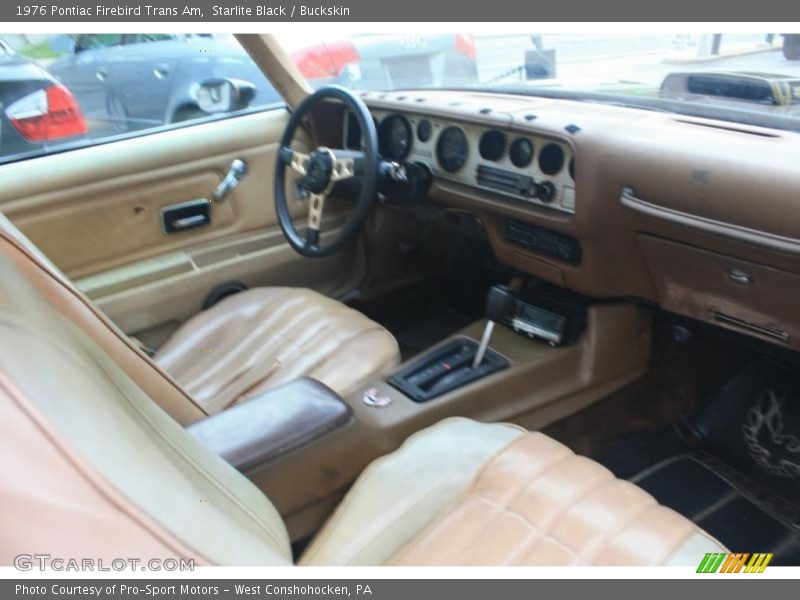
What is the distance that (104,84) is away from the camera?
2148mm

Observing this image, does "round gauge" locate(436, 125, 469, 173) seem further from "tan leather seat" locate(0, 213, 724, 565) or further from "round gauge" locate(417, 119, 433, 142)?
"tan leather seat" locate(0, 213, 724, 565)

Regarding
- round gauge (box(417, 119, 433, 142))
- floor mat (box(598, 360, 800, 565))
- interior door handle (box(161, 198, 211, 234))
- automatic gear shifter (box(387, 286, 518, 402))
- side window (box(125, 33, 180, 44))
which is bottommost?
floor mat (box(598, 360, 800, 565))

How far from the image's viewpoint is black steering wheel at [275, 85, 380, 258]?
1.80 metres

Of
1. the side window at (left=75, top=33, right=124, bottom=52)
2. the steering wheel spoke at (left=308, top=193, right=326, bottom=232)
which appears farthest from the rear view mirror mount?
the steering wheel spoke at (left=308, top=193, right=326, bottom=232)

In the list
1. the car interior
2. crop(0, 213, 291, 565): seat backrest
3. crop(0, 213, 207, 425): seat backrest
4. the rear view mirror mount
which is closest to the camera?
crop(0, 213, 291, 565): seat backrest

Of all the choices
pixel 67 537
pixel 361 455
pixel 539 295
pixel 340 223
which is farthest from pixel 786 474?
pixel 67 537

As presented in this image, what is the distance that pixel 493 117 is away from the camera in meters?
1.79

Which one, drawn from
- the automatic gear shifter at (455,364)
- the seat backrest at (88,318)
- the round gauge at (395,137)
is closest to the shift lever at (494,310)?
the automatic gear shifter at (455,364)

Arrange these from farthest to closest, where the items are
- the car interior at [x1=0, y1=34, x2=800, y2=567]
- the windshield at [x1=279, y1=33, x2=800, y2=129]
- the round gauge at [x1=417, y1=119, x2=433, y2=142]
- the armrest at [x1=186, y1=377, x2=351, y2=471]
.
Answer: the round gauge at [x1=417, y1=119, x2=433, y2=142] → the windshield at [x1=279, y1=33, x2=800, y2=129] → the armrest at [x1=186, y1=377, x2=351, y2=471] → the car interior at [x1=0, y1=34, x2=800, y2=567]

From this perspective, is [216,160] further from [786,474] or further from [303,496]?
[786,474]

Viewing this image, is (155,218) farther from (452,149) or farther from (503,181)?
(503,181)

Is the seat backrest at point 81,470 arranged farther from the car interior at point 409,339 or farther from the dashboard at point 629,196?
the dashboard at point 629,196

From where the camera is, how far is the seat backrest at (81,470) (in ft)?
1.71

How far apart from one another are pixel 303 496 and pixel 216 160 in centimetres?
116
